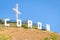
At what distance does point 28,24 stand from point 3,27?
1.95 m

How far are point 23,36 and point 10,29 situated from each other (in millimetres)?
1533

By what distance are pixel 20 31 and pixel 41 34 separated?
1572 mm

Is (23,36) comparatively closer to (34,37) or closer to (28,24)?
(34,37)

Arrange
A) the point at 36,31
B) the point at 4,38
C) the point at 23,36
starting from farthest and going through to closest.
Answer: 1. the point at 36,31
2. the point at 23,36
3. the point at 4,38

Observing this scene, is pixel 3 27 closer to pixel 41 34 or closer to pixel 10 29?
pixel 10 29

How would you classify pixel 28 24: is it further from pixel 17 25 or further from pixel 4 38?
pixel 4 38

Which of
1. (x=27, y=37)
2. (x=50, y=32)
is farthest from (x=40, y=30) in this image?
(x=27, y=37)

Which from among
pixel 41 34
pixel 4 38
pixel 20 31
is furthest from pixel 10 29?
pixel 4 38

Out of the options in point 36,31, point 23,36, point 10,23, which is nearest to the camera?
point 23,36

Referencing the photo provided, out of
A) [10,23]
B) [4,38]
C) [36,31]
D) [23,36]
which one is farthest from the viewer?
[10,23]

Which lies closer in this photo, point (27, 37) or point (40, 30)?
point (27, 37)

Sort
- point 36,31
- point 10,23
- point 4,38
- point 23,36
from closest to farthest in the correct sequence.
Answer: point 4,38, point 23,36, point 36,31, point 10,23

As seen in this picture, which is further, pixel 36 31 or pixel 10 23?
pixel 10 23

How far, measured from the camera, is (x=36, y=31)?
2464cm
